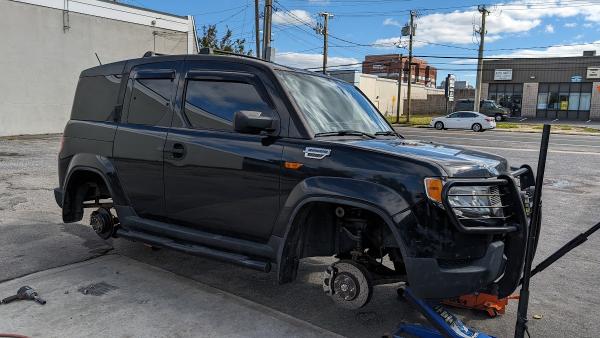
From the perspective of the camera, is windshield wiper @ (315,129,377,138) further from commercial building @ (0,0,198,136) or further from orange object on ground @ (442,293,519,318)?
commercial building @ (0,0,198,136)

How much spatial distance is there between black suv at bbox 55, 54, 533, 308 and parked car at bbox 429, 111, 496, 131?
1235 inches

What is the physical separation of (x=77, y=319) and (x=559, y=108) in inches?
2233

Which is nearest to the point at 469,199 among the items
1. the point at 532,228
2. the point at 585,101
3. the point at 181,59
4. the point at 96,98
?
the point at 532,228

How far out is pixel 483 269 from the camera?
3.04 meters

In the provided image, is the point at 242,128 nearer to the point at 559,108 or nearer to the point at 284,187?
the point at 284,187

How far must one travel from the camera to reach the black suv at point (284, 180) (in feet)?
10.0

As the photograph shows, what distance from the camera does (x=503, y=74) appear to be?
5331 centimetres

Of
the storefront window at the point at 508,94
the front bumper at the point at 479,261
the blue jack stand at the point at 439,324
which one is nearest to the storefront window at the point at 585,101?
the storefront window at the point at 508,94

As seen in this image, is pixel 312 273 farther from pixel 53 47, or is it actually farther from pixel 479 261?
pixel 53 47

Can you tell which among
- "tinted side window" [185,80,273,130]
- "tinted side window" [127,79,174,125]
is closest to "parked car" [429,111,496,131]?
"tinted side window" [127,79,174,125]

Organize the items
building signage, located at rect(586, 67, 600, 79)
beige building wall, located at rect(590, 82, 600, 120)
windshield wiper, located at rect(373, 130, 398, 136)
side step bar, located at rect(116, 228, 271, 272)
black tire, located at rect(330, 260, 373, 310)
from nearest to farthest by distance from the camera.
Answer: black tire, located at rect(330, 260, 373, 310) < side step bar, located at rect(116, 228, 271, 272) < windshield wiper, located at rect(373, 130, 398, 136) < building signage, located at rect(586, 67, 600, 79) < beige building wall, located at rect(590, 82, 600, 120)

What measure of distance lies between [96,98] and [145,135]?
1.07 m

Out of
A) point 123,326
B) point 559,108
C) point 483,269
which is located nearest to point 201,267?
point 123,326

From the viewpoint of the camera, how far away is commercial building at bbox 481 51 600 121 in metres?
49.9
